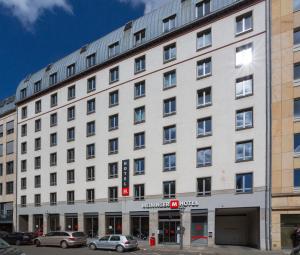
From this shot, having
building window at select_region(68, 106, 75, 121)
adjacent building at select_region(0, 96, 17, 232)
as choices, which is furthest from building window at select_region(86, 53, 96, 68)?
adjacent building at select_region(0, 96, 17, 232)

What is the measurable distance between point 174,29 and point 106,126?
508 inches

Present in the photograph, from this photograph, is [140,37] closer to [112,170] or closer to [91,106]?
[91,106]

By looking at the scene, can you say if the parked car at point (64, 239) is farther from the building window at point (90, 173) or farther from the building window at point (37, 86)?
the building window at point (37, 86)

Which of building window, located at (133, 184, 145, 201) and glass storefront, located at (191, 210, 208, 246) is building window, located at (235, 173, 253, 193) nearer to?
glass storefront, located at (191, 210, 208, 246)

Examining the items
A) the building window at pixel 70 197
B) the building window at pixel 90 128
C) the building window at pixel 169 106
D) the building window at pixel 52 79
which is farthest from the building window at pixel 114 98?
the building window at pixel 52 79

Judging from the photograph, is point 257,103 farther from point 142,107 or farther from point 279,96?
point 142,107

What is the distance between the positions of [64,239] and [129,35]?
2129 cm

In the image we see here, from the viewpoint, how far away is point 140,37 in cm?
4894

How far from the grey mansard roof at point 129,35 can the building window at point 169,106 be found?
20.8ft

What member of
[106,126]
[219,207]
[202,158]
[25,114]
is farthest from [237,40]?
[25,114]

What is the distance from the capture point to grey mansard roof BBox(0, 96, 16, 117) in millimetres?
69669

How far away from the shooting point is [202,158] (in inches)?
1628

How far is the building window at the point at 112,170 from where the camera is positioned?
161 ft

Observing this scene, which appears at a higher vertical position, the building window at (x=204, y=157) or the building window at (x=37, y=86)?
the building window at (x=37, y=86)
